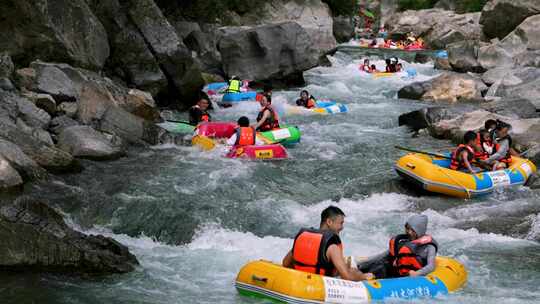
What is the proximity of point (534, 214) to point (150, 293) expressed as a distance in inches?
214

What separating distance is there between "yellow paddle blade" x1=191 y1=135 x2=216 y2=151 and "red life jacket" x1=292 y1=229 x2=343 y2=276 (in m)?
6.71

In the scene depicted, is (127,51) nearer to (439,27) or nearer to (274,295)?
(274,295)

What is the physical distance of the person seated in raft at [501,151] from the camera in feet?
38.7

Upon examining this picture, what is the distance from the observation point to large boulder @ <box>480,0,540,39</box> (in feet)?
104

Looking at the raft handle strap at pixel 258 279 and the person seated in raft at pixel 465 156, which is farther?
the person seated in raft at pixel 465 156

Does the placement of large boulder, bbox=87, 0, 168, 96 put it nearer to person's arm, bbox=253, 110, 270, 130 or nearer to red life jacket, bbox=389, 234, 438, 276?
person's arm, bbox=253, 110, 270, 130

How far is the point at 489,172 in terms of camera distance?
37.3 ft

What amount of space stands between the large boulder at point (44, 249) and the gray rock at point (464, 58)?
20.9 metres

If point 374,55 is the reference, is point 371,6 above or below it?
above

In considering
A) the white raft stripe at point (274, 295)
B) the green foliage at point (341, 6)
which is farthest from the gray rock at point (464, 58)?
the white raft stripe at point (274, 295)

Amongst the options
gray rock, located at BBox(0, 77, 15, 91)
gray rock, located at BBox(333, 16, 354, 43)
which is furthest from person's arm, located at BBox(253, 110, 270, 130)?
gray rock, located at BBox(333, 16, 354, 43)

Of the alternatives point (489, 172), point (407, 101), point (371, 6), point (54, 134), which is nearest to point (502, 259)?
point (489, 172)

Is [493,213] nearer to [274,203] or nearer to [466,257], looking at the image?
[466,257]

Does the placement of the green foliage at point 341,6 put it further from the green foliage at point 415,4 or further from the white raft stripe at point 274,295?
the white raft stripe at point 274,295
